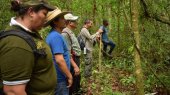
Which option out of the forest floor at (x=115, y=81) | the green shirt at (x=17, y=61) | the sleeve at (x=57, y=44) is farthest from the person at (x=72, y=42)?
the green shirt at (x=17, y=61)

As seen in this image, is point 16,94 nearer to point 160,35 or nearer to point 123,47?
point 160,35

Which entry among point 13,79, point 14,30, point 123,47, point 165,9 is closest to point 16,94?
point 13,79

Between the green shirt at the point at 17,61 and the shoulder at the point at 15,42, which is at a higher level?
the shoulder at the point at 15,42

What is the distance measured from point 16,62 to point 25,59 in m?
0.08

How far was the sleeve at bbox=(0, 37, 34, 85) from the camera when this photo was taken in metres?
2.83

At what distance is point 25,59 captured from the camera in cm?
287

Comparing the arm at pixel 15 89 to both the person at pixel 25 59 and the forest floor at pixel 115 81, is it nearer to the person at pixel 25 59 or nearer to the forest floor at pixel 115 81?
the person at pixel 25 59

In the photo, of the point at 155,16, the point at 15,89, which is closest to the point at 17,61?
the point at 15,89

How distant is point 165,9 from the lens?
8.20m

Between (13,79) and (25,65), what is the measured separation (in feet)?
0.50

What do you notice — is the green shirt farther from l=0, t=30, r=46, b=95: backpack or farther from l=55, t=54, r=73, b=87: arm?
l=55, t=54, r=73, b=87: arm

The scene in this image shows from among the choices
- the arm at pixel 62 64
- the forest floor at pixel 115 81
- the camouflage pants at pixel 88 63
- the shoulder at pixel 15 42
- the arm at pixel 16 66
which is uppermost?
the shoulder at pixel 15 42

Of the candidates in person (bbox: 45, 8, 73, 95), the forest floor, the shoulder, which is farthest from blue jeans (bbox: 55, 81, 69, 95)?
the forest floor

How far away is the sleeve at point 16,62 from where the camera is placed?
283cm
